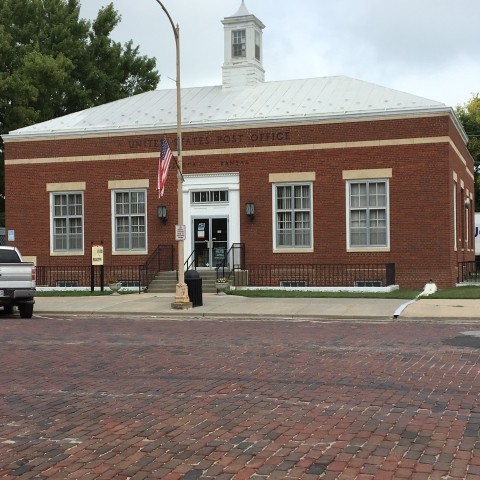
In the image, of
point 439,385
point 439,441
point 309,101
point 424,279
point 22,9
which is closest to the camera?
Result: point 439,441

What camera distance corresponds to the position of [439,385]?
368 inches

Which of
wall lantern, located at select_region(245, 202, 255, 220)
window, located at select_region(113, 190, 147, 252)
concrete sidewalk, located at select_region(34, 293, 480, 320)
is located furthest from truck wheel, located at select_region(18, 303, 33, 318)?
wall lantern, located at select_region(245, 202, 255, 220)

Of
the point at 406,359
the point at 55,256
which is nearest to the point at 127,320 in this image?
the point at 406,359

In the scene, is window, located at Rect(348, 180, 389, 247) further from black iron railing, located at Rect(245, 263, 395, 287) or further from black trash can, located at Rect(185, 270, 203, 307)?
black trash can, located at Rect(185, 270, 203, 307)

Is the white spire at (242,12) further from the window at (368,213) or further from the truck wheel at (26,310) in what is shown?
the truck wheel at (26,310)

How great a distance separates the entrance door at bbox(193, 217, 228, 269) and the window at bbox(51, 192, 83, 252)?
495 cm

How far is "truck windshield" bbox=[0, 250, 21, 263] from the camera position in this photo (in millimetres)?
21172

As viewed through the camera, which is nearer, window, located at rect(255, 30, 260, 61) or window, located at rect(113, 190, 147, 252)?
window, located at rect(113, 190, 147, 252)

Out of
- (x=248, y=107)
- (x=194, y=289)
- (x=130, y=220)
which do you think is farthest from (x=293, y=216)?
(x=194, y=289)

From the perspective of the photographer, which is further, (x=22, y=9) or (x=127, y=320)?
(x=22, y=9)

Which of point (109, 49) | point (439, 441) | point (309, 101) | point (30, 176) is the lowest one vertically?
Result: point (439, 441)

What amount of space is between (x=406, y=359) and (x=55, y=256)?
74.3ft

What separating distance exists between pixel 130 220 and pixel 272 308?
11.2 metres

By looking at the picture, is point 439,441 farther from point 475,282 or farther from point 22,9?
point 22,9
